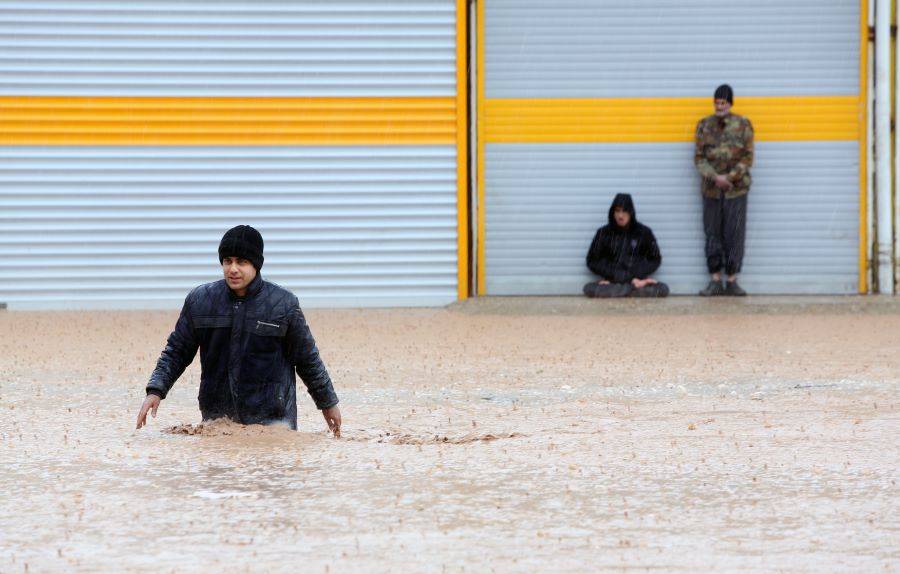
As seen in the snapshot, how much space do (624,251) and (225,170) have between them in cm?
399

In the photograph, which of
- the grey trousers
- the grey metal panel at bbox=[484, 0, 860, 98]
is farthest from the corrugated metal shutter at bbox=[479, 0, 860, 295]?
the grey trousers

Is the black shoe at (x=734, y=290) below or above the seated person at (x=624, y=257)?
below

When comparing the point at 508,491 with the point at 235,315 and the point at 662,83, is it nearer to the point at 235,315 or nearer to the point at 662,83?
→ the point at 235,315

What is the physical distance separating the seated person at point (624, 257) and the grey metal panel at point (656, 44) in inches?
52.1

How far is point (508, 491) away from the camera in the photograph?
5.54 meters

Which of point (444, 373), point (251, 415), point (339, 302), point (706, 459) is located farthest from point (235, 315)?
point (339, 302)

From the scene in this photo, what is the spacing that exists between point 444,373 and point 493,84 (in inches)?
248

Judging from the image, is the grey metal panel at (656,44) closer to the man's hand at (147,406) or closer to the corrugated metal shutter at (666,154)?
the corrugated metal shutter at (666,154)

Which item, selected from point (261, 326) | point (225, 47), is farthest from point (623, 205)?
point (261, 326)

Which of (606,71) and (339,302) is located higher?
Answer: (606,71)

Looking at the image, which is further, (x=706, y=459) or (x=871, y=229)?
(x=871, y=229)

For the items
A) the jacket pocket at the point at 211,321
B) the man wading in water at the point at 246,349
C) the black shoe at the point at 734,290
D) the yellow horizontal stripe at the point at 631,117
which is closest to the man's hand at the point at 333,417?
the man wading in water at the point at 246,349

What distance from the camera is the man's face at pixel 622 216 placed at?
14734mm

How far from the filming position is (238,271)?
6430 millimetres
